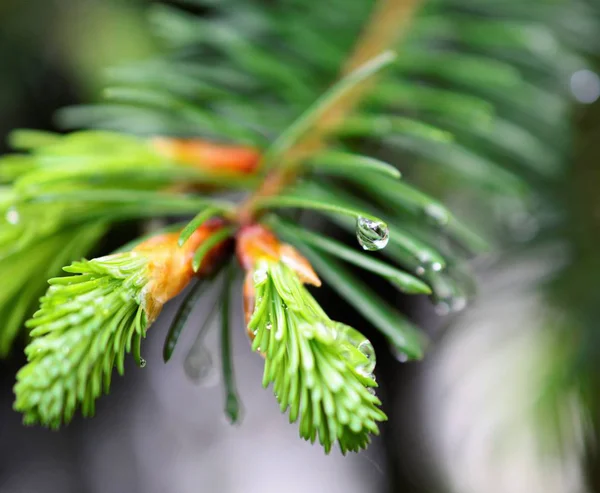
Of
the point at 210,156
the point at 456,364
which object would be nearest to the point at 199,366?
the point at 210,156

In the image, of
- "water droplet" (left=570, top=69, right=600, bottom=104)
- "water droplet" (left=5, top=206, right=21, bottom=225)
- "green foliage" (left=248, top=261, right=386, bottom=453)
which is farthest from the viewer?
"water droplet" (left=570, top=69, right=600, bottom=104)

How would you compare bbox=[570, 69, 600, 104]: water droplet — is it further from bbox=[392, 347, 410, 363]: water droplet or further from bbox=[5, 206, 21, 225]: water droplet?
bbox=[5, 206, 21, 225]: water droplet

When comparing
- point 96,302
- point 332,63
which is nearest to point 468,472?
point 332,63

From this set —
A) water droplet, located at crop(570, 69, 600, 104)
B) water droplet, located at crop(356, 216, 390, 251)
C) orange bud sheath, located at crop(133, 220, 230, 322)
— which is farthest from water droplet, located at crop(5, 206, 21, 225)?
water droplet, located at crop(570, 69, 600, 104)

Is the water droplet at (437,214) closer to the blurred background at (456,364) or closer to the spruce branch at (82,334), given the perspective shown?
the blurred background at (456,364)

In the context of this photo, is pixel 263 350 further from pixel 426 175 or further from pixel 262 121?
pixel 426 175

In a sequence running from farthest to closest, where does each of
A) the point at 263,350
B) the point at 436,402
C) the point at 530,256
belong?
the point at 436,402 → the point at 530,256 → the point at 263,350

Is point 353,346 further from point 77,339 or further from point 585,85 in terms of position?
point 585,85
